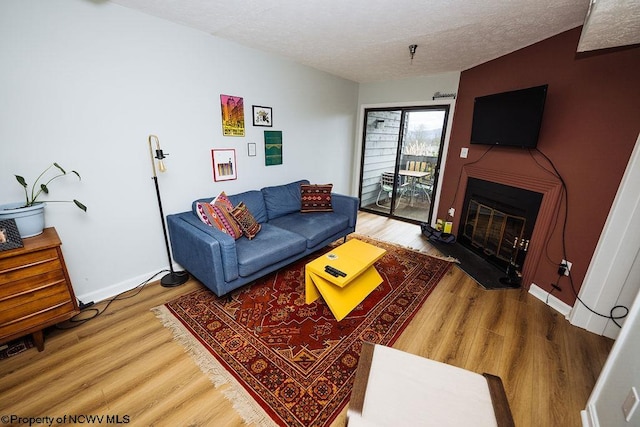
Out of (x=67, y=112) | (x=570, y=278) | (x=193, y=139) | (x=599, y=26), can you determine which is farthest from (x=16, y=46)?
(x=570, y=278)

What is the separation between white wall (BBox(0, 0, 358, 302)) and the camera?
5.65 feet

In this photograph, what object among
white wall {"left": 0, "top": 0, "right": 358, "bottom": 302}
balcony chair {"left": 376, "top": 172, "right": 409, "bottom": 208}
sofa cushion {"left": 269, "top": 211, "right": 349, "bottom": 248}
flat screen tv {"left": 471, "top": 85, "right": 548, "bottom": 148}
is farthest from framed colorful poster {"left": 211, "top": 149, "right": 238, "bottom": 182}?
balcony chair {"left": 376, "top": 172, "right": 409, "bottom": 208}

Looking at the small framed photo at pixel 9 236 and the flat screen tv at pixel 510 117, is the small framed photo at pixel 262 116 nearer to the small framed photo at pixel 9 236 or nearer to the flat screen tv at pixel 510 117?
the small framed photo at pixel 9 236

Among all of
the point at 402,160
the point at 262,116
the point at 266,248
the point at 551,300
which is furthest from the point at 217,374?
the point at 402,160

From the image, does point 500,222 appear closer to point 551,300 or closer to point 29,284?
point 551,300

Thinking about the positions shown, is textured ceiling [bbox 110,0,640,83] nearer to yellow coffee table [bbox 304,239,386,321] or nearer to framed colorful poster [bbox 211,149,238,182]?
framed colorful poster [bbox 211,149,238,182]

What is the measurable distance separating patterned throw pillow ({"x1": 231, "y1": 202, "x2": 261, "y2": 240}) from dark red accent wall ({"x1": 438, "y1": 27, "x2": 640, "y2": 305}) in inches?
114

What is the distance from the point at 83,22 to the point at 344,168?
381cm

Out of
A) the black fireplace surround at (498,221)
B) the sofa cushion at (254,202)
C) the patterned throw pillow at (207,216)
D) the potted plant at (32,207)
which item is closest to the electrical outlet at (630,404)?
the black fireplace surround at (498,221)

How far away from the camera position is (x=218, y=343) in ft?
6.02

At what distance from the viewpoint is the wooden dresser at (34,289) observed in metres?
1.53

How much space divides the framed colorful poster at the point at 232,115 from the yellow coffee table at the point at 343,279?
5.84ft

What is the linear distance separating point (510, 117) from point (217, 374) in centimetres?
350

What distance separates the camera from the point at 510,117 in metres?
2.65
